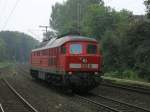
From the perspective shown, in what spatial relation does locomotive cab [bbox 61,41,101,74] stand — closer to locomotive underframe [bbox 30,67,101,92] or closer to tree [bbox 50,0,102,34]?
locomotive underframe [bbox 30,67,101,92]

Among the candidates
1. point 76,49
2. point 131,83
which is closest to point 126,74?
point 131,83

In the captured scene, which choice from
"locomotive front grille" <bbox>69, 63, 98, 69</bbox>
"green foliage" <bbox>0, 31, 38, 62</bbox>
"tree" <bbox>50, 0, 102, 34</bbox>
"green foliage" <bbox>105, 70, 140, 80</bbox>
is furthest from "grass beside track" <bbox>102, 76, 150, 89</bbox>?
"green foliage" <bbox>0, 31, 38, 62</bbox>

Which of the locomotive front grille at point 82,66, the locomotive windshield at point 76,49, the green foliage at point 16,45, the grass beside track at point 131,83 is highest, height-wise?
the green foliage at point 16,45

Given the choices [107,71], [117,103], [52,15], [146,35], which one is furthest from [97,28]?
[52,15]

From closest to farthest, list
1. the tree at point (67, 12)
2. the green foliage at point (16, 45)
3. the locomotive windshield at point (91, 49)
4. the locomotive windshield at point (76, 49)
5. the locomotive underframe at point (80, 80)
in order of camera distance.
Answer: the locomotive underframe at point (80, 80) → the locomotive windshield at point (76, 49) → the locomotive windshield at point (91, 49) → the tree at point (67, 12) → the green foliage at point (16, 45)

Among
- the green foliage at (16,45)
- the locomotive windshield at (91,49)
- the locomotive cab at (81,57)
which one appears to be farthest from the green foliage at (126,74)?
the green foliage at (16,45)

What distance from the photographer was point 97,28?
5191 cm

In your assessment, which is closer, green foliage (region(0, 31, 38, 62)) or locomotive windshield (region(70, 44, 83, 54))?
locomotive windshield (region(70, 44, 83, 54))

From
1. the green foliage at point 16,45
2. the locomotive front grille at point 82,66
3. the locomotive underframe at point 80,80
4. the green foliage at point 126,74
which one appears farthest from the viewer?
the green foliage at point 16,45

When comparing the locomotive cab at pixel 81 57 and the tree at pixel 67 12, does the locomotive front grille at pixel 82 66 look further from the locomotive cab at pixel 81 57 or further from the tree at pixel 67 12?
the tree at pixel 67 12

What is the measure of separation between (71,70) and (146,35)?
1300 cm

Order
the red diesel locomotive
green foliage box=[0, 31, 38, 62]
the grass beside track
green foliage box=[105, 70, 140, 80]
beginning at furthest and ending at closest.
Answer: green foliage box=[0, 31, 38, 62] < green foliage box=[105, 70, 140, 80] < the grass beside track < the red diesel locomotive

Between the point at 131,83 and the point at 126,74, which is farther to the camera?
the point at 126,74

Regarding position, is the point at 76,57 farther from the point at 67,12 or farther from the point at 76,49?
the point at 67,12
